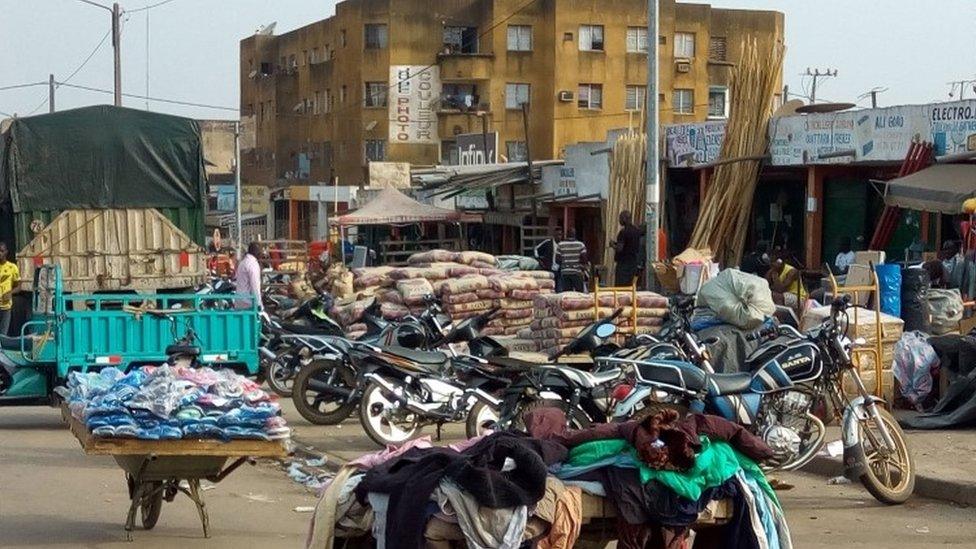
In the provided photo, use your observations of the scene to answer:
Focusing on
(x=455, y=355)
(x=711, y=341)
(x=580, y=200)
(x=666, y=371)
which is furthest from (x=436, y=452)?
(x=580, y=200)

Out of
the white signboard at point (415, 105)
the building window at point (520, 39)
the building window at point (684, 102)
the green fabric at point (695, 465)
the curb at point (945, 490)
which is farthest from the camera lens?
the building window at point (684, 102)

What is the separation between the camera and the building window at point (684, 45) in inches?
2825

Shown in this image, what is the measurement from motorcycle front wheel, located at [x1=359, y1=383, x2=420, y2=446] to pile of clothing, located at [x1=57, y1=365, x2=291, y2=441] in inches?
174

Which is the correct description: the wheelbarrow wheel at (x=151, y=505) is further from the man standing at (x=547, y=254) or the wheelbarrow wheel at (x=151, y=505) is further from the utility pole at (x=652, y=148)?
the man standing at (x=547, y=254)

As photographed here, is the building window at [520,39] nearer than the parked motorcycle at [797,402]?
No

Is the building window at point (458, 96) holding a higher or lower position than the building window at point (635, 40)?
lower

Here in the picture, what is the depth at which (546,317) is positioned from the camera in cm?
1877

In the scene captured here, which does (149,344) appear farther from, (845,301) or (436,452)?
(436,452)

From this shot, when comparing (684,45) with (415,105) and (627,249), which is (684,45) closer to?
(415,105)

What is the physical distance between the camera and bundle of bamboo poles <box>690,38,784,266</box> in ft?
82.8

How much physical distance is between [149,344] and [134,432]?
698 cm

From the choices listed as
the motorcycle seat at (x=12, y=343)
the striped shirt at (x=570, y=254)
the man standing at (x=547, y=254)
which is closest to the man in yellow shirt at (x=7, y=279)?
the motorcycle seat at (x=12, y=343)

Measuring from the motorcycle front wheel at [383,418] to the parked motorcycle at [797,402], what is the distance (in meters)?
3.10

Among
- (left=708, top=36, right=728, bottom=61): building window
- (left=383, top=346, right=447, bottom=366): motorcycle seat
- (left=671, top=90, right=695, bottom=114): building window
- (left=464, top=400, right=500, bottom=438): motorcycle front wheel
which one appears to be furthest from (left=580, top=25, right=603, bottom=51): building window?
(left=464, top=400, right=500, bottom=438): motorcycle front wheel
